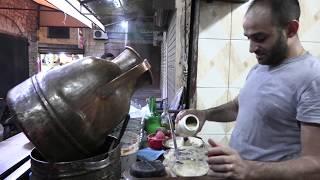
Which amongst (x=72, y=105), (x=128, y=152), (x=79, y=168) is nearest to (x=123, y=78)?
(x=72, y=105)

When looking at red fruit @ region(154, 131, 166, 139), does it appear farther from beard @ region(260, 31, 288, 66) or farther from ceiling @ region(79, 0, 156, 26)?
ceiling @ region(79, 0, 156, 26)

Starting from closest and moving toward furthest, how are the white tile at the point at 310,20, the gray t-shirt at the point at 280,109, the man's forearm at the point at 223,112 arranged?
the gray t-shirt at the point at 280,109 → the man's forearm at the point at 223,112 → the white tile at the point at 310,20

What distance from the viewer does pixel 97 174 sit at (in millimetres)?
919

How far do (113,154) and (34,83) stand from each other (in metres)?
0.33

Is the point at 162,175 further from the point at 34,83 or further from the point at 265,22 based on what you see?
the point at 265,22

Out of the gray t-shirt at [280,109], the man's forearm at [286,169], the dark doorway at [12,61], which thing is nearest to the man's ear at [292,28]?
the gray t-shirt at [280,109]

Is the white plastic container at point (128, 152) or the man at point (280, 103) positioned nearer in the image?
the man at point (280, 103)

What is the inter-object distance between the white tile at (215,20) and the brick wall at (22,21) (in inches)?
231

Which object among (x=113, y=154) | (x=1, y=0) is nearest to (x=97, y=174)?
(x=113, y=154)

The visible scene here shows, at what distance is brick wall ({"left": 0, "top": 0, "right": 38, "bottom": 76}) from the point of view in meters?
7.53

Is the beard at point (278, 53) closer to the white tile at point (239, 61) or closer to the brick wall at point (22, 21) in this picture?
the white tile at point (239, 61)

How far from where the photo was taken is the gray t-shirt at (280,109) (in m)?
1.29

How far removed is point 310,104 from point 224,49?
4.12ft

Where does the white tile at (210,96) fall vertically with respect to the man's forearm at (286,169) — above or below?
above
